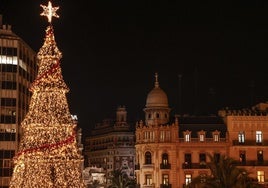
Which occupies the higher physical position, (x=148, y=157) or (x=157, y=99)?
(x=157, y=99)

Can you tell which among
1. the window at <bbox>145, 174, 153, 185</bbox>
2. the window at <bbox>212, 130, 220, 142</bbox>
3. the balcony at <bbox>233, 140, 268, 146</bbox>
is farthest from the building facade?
the balcony at <bbox>233, 140, 268, 146</bbox>

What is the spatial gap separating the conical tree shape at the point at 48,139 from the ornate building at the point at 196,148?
1308 inches

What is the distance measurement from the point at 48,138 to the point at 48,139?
12 cm

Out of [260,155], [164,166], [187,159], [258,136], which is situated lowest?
[164,166]

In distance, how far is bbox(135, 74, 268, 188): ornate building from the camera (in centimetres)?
9588

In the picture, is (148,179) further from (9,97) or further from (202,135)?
(9,97)

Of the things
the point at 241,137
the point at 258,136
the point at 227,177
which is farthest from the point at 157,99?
the point at 227,177

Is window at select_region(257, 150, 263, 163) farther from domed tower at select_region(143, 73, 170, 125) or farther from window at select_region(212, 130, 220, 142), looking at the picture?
domed tower at select_region(143, 73, 170, 125)

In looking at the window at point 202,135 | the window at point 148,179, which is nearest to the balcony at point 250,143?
the window at point 202,135

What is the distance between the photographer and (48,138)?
63125mm

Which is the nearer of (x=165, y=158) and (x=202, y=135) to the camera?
(x=165, y=158)

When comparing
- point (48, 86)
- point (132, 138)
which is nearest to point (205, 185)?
point (48, 86)

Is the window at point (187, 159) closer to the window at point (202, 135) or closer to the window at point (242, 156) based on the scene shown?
the window at point (202, 135)

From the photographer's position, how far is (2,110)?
10862 cm
